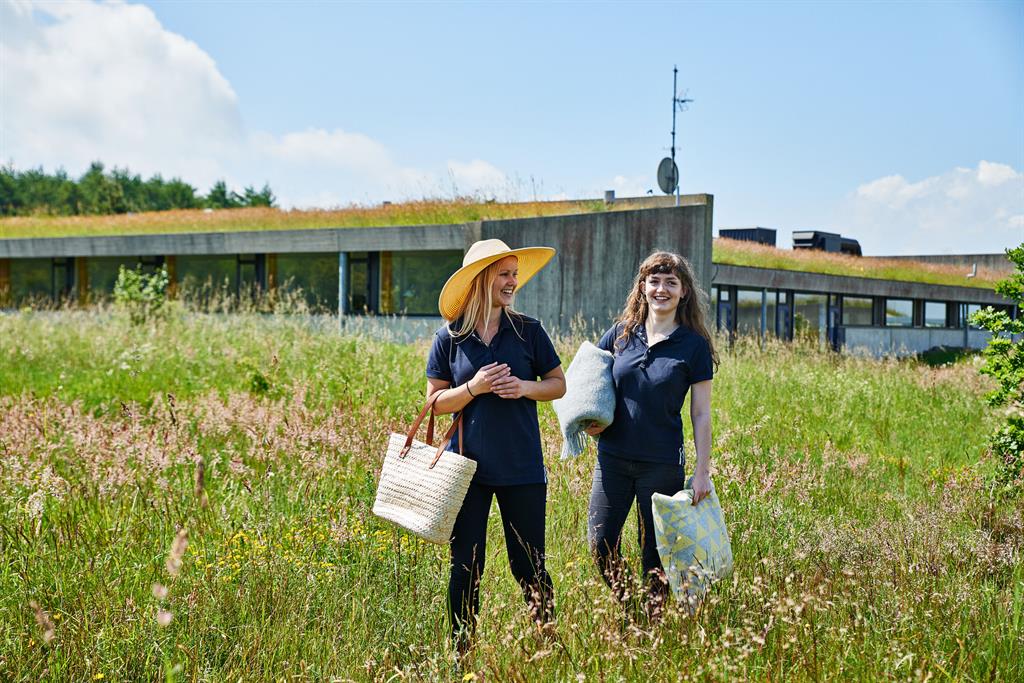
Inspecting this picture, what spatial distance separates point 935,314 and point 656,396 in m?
38.6

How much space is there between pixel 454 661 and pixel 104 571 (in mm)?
1557

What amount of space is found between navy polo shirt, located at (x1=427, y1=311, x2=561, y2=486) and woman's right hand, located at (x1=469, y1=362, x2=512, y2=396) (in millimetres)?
127

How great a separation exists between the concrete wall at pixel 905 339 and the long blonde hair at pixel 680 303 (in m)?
27.7

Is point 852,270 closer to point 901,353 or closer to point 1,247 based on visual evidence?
point 901,353

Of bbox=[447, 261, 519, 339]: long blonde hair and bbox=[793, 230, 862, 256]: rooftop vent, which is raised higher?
bbox=[793, 230, 862, 256]: rooftop vent

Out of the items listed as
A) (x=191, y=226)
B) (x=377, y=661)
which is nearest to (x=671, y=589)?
(x=377, y=661)

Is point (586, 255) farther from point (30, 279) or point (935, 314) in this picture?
point (935, 314)

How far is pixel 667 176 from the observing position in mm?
20297

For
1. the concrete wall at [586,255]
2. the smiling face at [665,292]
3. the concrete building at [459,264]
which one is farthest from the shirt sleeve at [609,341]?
the concrete wall at [586,255]

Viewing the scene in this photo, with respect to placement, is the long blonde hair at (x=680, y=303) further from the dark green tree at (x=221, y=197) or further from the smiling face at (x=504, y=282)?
the dark green tree at (x=221, y=197)

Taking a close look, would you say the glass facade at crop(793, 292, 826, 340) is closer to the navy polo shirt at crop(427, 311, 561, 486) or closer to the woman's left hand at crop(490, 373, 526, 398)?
the navy polo shirt at crop(427, 311, 561, 486)

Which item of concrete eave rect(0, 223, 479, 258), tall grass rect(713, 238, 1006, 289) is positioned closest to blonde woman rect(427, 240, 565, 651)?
concrete eave rect(0, 223, 479, 258)

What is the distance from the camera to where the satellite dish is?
2019 cm

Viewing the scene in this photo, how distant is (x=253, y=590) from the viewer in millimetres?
3879
